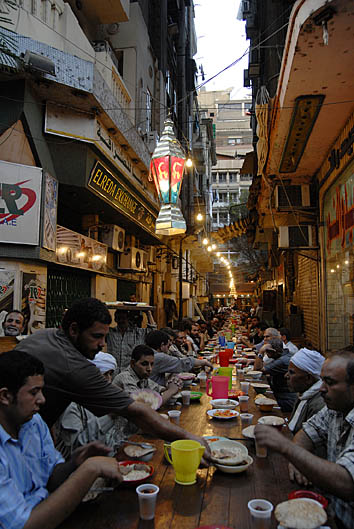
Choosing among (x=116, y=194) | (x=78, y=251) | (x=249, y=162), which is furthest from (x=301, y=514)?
(x=249, y=162)

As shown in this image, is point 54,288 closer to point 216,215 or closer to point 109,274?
point 109,274

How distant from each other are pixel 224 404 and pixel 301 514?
2.48 meters

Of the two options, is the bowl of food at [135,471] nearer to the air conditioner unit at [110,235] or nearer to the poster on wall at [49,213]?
the poster on wall at [49,213]

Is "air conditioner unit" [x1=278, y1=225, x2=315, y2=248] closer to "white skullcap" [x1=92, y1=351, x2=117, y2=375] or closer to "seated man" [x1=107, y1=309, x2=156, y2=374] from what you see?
"seated man" [x1=107, y1=309, x2=156, y2=374]

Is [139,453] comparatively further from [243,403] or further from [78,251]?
[78,251]

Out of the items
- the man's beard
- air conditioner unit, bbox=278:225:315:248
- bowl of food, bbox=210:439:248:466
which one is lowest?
bowl of food, bbox=210:439:248:466

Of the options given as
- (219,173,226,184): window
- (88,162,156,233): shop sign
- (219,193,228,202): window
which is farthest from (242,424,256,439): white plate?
(219,173,226,184): window

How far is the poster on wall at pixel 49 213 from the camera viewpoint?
732 centimetres

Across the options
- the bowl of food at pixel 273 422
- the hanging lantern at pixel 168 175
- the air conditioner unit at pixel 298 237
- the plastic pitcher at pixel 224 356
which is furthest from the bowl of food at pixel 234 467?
the air conditioner unit at pixel 298 237

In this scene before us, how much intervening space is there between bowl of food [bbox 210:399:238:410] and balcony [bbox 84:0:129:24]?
31.1ft

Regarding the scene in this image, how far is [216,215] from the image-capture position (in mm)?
57500

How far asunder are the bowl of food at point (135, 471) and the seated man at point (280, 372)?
351 centimetres

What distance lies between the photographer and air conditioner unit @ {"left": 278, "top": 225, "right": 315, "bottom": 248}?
10625mm

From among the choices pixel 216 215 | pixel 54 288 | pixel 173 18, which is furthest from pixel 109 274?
pixel 216 215
